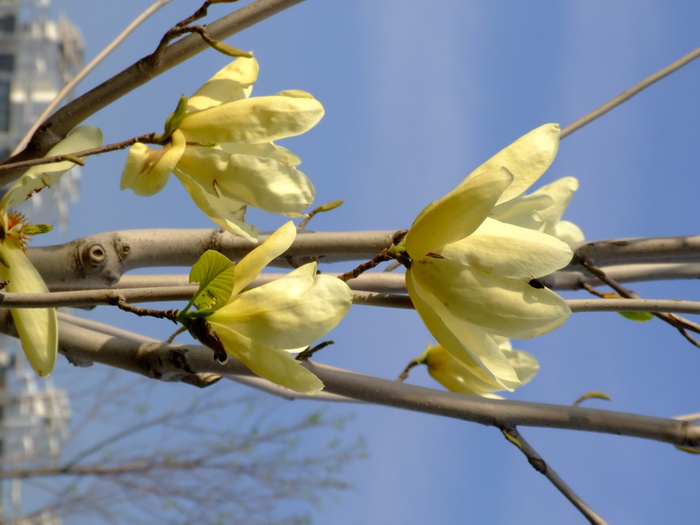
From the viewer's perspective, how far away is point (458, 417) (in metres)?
0.56

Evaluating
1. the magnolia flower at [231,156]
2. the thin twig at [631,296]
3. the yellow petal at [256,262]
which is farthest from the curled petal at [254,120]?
the thin twig at [631,296]

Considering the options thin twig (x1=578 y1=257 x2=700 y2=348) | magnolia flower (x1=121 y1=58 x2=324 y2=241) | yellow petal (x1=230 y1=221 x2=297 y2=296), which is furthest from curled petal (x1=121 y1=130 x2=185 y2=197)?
thin twig (x1=578 y1=257 x2=700 y2=348)

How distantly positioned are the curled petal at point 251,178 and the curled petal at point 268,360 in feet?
0.42

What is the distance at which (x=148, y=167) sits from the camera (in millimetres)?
448

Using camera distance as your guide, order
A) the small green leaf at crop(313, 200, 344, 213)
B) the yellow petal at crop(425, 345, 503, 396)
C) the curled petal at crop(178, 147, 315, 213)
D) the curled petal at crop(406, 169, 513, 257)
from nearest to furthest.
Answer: the curled petal at crop(406, 169, 513, 257) → the curled petal at crop(178, 147, 315, 213) → the small green leaf at crop(313, 200, 344, 213) → the yellow petal at crop(425, 345, 503, 396)

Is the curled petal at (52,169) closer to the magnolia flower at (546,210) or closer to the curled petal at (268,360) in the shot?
the curled petal at (268,360)

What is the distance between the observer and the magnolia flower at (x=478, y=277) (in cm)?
38

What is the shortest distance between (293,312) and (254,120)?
155 millimetres

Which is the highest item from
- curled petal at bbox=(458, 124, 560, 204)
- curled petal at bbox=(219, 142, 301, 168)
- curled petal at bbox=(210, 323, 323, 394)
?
curled petal at bbox=(458, 124, 560, 204)

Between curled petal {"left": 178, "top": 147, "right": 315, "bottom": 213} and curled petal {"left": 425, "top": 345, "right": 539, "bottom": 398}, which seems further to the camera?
curled petal {"left": 425, "top": 345, "right": 539, "bottom": 398}

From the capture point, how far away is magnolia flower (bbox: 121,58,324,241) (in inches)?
17.9

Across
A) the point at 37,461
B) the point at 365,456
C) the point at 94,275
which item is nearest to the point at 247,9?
the point at 94,275

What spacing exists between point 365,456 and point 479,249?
2127 millimetres

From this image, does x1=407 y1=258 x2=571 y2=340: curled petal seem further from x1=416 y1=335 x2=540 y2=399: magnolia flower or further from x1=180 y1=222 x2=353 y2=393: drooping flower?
x1=416 y1=335 x2=540 y2=399: magnolia flower
